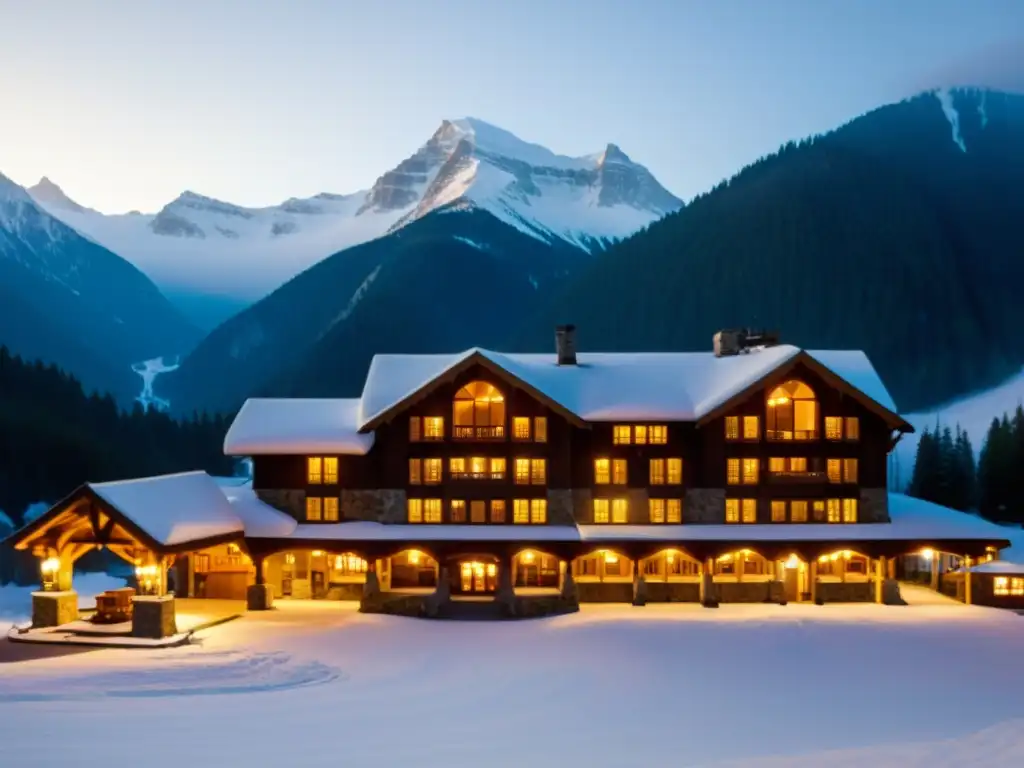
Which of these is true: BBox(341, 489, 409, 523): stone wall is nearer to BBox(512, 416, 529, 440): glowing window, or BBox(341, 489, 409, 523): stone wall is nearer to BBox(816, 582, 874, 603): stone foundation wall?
BBox(512, 416, 529, 440): glowing window

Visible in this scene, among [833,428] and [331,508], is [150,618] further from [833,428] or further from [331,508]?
[833,428]

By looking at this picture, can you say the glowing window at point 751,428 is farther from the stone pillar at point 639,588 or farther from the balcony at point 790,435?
the stone pillar at point 639,588

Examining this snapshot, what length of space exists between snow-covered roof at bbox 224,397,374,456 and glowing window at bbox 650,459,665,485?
1355 cm

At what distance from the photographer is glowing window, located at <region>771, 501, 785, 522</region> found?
1884 inches

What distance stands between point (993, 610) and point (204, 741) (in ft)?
115

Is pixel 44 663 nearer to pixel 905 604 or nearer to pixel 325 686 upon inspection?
pixel 325 686

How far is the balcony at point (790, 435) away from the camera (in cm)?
4781

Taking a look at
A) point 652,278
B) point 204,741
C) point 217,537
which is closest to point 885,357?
point 652,278

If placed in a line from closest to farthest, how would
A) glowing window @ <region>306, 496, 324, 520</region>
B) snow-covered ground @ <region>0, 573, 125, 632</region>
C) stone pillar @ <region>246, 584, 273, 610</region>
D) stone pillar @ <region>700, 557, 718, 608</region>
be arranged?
stone pillar @ <region>246, 584, 273, 610</region>, stone pillar @ <region>700, 557, 718, 608</region>, snow-covered ground @ <region>0, 573, 125, 632</region>, glowing window @ <region>306, 496, 324, 520</region>

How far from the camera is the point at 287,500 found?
4784 cm

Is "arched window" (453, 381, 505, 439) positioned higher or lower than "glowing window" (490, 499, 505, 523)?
higher

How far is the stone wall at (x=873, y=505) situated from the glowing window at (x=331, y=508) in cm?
2524

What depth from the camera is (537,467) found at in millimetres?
47469

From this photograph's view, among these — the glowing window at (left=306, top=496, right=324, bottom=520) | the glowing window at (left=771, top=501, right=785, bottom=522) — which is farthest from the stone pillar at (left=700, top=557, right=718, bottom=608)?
the glowing window at (left=306, top=496, right=324, bottom=520)
